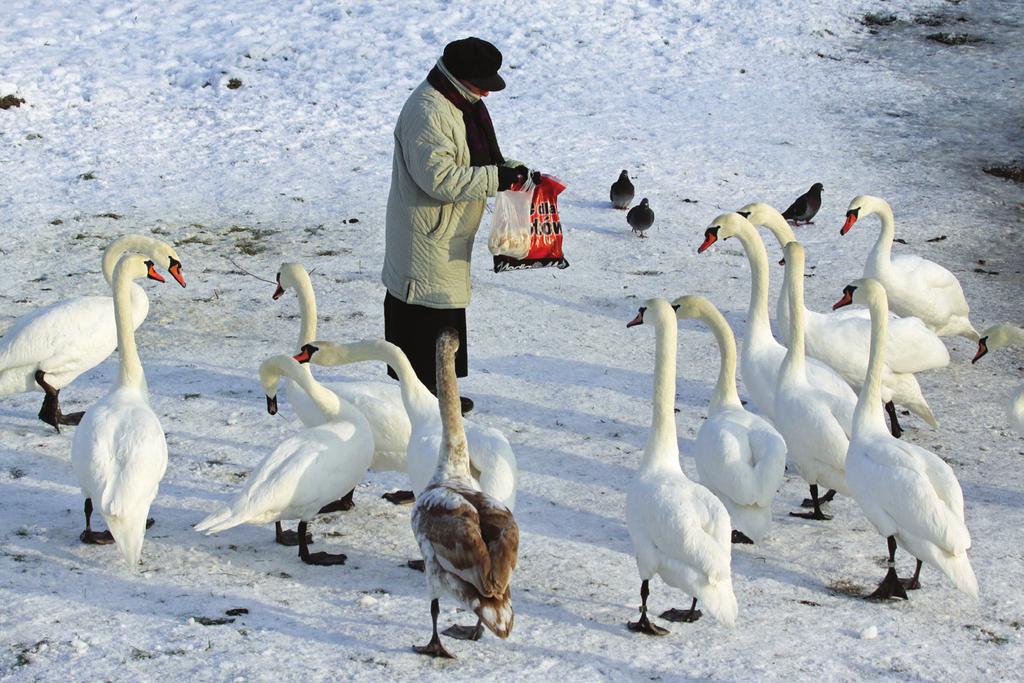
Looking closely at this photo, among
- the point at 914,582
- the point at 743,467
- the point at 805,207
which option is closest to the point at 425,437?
the point at 743,467

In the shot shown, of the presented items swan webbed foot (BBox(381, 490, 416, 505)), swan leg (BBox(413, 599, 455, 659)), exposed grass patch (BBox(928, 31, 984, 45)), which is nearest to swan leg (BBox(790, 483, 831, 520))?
swan webbed foot (BBox(381, 490, 416, 505))

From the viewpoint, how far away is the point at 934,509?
5.38 meters

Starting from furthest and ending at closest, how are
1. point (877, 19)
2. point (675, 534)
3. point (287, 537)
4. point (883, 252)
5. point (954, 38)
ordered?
point (877, 19)
point (954, 38)
point (883, 252)
point (287, 537)
point (675, 534)

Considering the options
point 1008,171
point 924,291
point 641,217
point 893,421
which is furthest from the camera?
point 1008,171

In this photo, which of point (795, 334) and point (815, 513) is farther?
point (795, 334)

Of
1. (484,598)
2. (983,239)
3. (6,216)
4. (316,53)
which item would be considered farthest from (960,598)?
(316,53)

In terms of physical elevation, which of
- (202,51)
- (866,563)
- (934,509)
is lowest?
(866,563)

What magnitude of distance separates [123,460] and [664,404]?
2.48 m

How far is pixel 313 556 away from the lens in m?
5.78

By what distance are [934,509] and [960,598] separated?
0.50 metres

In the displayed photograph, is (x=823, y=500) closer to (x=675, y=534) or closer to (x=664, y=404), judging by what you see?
(x=664, y=404)

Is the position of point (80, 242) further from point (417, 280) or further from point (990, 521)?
point (990, 521)

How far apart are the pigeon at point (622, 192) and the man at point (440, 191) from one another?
401 centimetres

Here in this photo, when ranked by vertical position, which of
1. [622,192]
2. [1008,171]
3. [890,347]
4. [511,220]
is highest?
[511,220]
